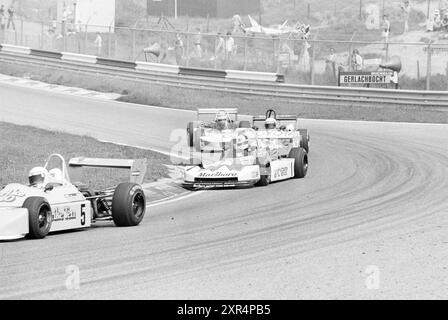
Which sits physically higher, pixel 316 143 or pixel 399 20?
pixel 399 20

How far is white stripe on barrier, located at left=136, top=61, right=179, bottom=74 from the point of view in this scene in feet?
118

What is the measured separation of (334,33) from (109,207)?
36.9 meters

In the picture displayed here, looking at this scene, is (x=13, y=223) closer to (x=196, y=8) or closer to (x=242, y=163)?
(x=242, y=163)

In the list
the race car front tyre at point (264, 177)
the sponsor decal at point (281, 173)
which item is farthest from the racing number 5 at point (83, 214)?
the sponsor decal at point (281, 173)

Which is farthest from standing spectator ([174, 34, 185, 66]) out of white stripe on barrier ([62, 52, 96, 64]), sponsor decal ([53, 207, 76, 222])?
sponsor decal ([53, 207, 76, 222])

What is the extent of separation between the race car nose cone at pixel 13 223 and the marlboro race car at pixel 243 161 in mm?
6730

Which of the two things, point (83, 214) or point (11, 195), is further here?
point (83, 214)

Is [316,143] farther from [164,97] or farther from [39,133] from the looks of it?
[164,97]

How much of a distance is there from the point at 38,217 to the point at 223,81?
23687 millimetres

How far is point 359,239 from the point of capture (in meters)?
10.7

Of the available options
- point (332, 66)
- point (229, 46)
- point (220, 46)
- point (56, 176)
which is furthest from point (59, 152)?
point (220, 46)

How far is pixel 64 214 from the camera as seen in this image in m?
11.5
